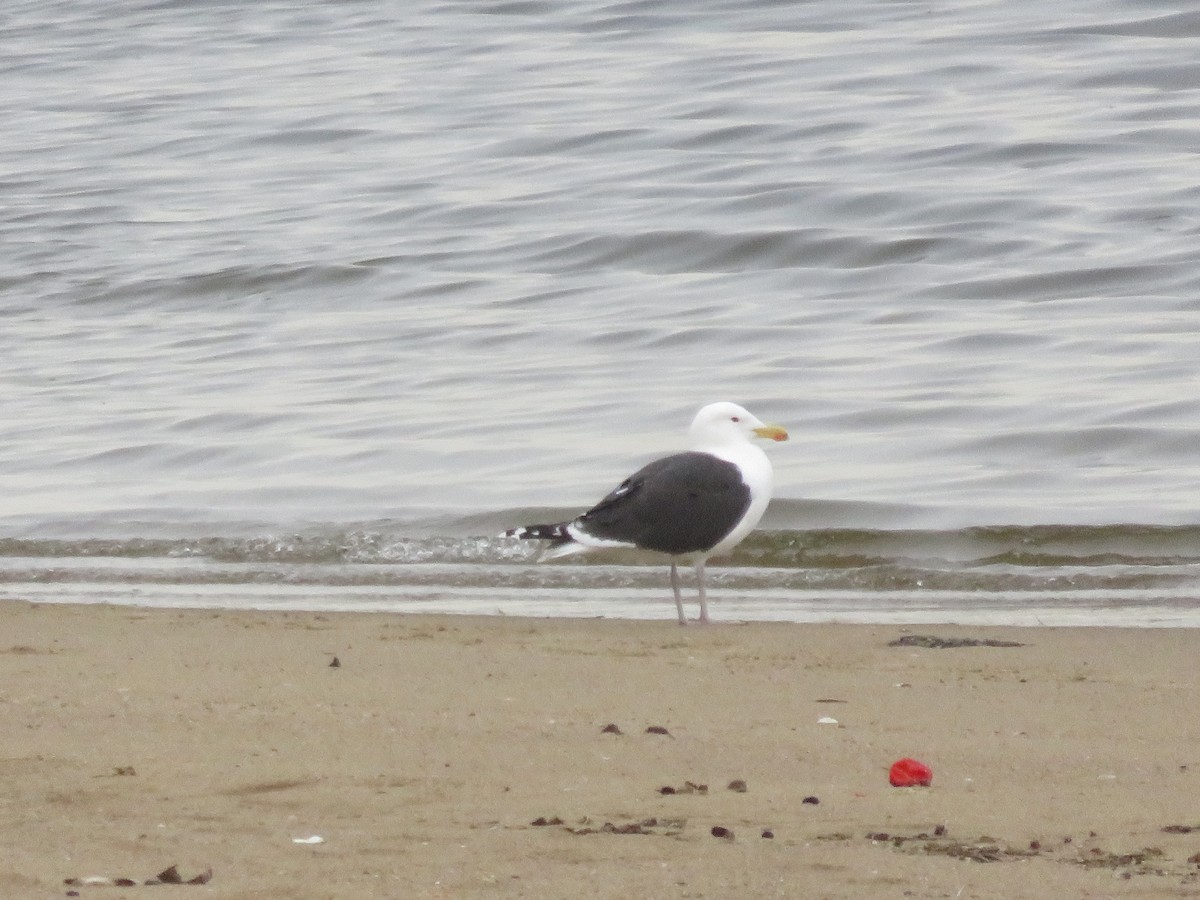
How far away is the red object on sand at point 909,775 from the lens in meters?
4.46

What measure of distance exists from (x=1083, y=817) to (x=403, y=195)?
16763mm

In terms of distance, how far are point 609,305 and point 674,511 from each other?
738cm

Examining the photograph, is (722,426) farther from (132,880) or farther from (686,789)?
(132,880)

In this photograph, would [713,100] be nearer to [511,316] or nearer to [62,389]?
[511,316]

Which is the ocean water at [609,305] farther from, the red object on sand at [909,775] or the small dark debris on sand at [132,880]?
the small dark debris on sand at [132,880]

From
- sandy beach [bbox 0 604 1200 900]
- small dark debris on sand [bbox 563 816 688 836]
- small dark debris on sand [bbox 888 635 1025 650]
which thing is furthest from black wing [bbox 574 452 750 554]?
small dark debris on sand [bbox 563 816 688 836]

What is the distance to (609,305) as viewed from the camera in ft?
49.5

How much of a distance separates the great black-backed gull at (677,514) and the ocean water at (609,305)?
1.04 ft

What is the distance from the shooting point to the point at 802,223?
691 inches

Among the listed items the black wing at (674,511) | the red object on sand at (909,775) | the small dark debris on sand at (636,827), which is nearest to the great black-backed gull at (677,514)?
the black wing at (674,511)

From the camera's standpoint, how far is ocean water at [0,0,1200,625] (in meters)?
9.05

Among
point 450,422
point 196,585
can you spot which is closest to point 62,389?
point 450,422

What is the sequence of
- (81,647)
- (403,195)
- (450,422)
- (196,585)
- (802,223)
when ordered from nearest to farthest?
(81,647), (196,585), (450,422), (802,223), (403,195)

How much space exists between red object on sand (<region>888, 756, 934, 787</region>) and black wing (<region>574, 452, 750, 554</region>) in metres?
3.34
